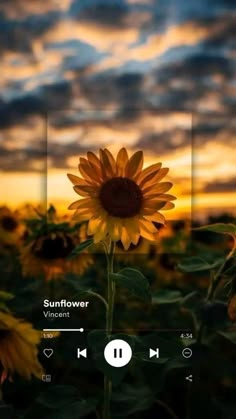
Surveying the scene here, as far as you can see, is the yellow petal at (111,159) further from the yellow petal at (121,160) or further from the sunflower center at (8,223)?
the sunflower center at (8,223)

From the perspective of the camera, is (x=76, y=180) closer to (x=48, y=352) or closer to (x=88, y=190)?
(x=88, y=190)

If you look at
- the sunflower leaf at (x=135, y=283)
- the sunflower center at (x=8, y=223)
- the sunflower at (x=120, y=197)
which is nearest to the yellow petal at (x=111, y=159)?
the sunflower at (x=120, y=197)

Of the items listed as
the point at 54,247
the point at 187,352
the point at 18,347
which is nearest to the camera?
the point at 18,347

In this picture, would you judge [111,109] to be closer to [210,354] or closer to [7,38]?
A: [7,38]

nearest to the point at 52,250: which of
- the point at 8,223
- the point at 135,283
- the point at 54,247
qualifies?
the point at 54,247

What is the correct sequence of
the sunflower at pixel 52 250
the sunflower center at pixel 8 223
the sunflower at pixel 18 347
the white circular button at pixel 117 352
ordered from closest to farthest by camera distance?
1. the sunflower at pixel 18 347
2. the white circular button at pixel 117 352
3. the sunflower at pixel 52 250
4. the sunflower center at pixel 8 223

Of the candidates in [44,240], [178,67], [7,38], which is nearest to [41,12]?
[7,38]
